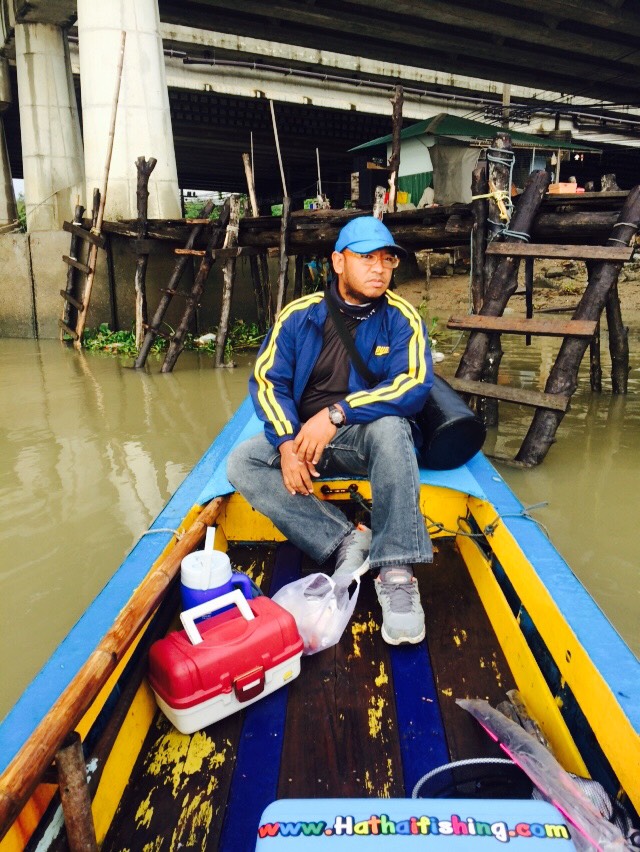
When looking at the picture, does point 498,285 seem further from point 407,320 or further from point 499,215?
point 407,320

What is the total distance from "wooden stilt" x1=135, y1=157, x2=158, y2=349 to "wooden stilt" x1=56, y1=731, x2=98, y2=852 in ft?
26.8

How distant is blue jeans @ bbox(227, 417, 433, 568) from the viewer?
232 centimetres

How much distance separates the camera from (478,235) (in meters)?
5.39

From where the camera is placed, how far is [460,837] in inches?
41.2

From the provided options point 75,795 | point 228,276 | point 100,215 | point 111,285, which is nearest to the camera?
point 75,795

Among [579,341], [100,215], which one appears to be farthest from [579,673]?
[100,215]

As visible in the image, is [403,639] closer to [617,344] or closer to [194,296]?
[617,344]

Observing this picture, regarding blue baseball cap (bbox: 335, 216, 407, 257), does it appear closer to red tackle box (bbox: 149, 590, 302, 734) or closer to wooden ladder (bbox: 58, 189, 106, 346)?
red tackle box (bbox: 149, 590, 302, 734)

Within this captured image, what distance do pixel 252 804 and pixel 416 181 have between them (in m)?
17.4

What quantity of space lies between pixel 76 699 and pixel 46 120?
517 inches

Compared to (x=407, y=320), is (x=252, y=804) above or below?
below

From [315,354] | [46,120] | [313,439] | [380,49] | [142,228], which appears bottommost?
[313,439]

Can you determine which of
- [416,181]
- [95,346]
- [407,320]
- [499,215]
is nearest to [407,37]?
[416,181]

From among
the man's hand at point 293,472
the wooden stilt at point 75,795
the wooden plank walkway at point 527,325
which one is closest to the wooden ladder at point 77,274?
the wooden plank walkway at point 527,325
